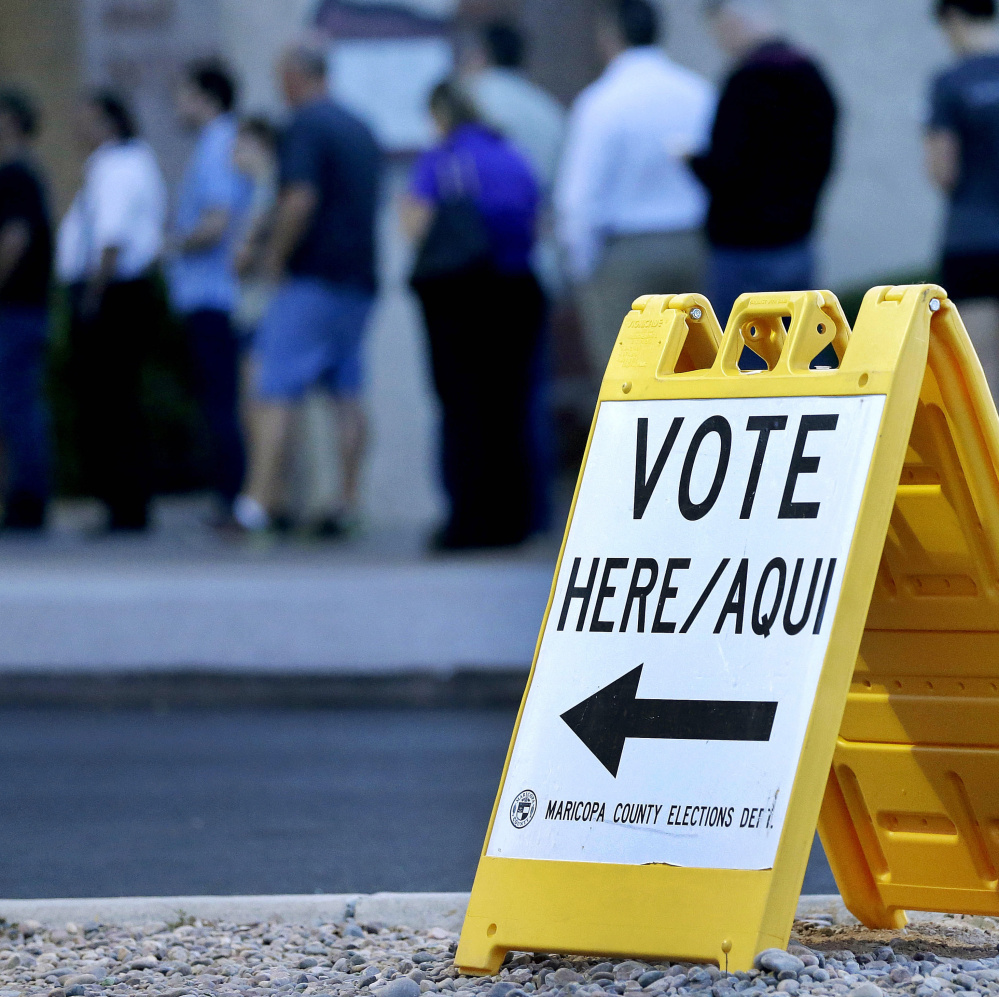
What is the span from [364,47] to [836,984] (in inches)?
333

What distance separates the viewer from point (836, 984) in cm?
303

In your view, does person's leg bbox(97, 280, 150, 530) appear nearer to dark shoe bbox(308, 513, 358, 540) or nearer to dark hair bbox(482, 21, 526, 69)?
dark shoe bbox(308, 513, 358, 540)

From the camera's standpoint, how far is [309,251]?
29.4ft

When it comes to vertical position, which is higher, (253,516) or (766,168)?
(766,168)

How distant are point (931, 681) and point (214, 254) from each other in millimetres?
6744

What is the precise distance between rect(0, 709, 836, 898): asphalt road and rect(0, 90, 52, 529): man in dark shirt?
3554 millimetres

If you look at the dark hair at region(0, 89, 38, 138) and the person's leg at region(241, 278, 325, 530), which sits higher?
the dark hair at region(0, 89, 38, 138)

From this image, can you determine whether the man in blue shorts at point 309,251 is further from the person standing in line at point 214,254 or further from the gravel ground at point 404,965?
the gravel ground at point 404,965

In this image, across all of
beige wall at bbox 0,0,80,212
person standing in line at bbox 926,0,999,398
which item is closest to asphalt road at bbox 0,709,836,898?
person standing in line at bbox 926,0,999,398

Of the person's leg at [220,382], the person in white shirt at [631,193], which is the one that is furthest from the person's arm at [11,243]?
the person in white shirt at [631,193]

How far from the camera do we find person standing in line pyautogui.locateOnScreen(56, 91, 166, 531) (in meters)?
9.81

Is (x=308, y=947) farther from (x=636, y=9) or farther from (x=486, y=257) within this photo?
(x=636, y=9)

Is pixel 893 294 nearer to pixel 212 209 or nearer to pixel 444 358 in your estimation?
pixel 444 358

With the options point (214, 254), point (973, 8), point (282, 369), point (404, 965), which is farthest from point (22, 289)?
point (404, 965)
